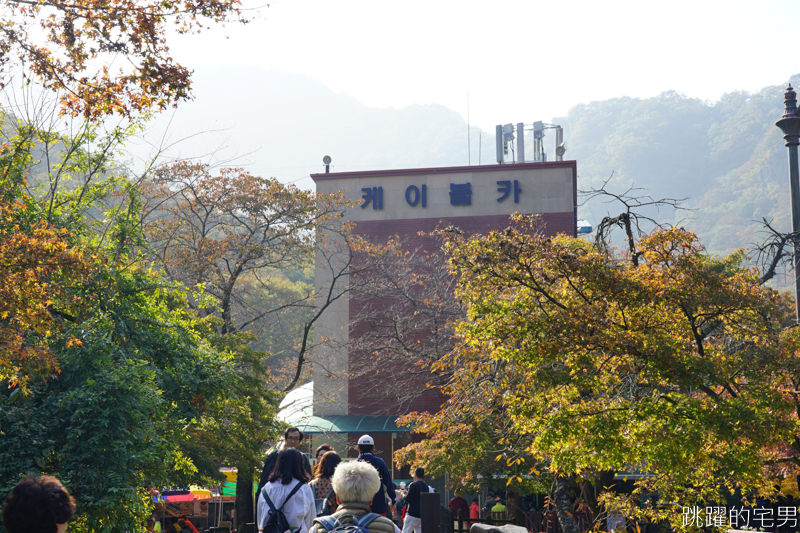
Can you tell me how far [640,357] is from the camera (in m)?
7.33

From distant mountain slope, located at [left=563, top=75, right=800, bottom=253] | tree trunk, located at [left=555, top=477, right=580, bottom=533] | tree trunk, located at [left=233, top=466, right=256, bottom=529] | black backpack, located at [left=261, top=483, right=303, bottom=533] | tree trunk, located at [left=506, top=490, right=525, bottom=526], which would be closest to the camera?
black backpack, located at [left=261, top=483, right=303, bottom=533]

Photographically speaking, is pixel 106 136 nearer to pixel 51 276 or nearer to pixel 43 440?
pixel 51 276

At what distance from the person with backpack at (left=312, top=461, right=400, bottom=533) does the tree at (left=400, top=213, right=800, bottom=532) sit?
324cm

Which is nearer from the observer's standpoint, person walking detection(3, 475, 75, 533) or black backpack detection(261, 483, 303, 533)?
person walking detection(3, 475, 75, 533)

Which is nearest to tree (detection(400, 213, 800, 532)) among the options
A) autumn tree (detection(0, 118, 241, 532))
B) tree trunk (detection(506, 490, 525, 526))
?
autumn tree (detection(0, 118, 241, 532))

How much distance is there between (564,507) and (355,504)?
10023mm

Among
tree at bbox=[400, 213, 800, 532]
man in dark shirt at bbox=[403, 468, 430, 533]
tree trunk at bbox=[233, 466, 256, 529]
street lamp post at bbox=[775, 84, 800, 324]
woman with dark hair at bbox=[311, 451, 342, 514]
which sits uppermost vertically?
street lamp post at bbox=[775, 84, 800, 324]

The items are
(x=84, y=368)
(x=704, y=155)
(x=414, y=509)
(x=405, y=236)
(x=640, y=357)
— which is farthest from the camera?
(x=704, y=155)

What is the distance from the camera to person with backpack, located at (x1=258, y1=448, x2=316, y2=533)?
6.28 meters

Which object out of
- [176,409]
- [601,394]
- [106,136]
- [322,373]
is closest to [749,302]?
[601,394]

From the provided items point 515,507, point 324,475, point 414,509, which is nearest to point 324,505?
point 324,475

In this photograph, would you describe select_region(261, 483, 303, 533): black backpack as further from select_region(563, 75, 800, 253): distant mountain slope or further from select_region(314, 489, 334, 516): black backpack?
select_region(563, 75, 800, 253): distant mountain slope

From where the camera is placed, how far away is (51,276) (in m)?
8.53

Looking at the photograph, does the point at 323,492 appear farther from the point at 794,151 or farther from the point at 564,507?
the point at 794,151
